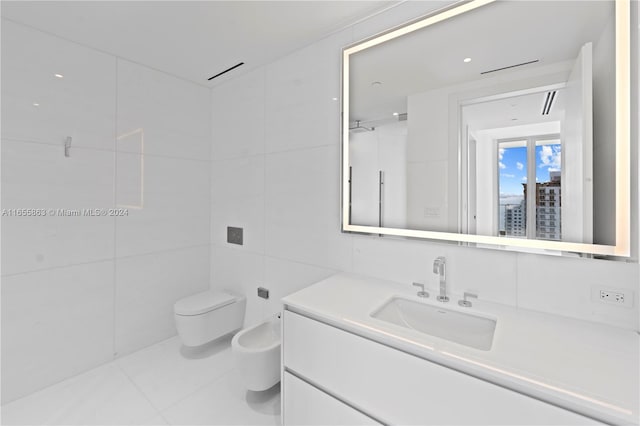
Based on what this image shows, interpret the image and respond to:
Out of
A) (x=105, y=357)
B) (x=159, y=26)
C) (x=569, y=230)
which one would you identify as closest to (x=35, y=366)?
(x=105, y=357)

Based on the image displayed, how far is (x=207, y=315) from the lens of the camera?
6.93ft

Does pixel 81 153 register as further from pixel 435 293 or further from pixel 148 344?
pixel 435 293

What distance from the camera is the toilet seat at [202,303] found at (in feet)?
6.74

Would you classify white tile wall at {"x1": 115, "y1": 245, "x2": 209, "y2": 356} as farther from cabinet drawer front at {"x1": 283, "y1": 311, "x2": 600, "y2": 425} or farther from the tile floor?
cabinet drawer front at {"x1": 283, "y1": 311, "x2": 600, "y2": 425}

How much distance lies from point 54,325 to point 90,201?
2.72ft

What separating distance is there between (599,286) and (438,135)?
2.91ft

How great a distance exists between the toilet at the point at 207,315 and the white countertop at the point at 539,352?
1.12 m

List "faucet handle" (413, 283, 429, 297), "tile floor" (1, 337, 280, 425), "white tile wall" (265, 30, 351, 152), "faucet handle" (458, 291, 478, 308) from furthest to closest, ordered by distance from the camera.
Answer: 1. "white tile wall" (265, 30, 351, 152)
2. "tile floor" (1, 337, 280, 425)
3. "faucet handle" (413, 283, 429, 297)
4. "faucet handle" (458, 291, 478, 308)

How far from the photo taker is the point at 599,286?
1.07 m

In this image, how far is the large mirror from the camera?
105 centimetres

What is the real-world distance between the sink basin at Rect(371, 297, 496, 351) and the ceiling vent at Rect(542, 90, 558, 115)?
0.88 meters

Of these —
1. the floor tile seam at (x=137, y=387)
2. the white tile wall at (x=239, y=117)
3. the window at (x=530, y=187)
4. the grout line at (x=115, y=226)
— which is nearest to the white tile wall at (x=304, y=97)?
the white tile wall at (x=239, y=117)

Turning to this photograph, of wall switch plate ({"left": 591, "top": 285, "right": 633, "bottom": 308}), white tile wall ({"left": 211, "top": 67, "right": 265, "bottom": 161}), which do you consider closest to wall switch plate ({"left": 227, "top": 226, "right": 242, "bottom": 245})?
white tile wall ({"left": 211, "top": 67, "right": 265, "bottom": 161})

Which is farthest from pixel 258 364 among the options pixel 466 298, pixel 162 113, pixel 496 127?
pixel 162 113
